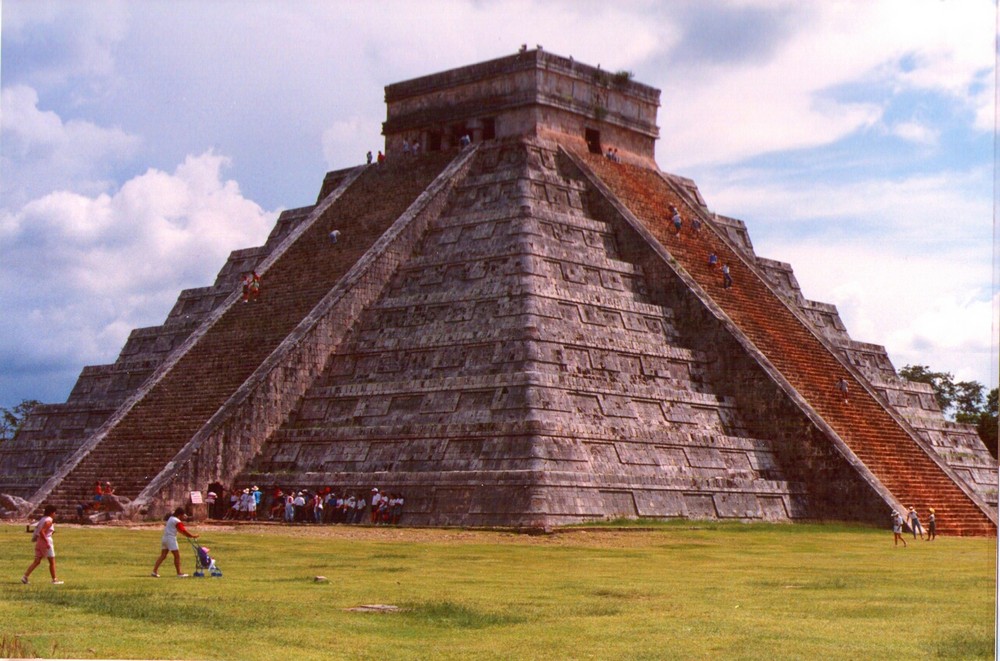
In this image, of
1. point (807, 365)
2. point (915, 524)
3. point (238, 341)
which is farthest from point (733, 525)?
point (238, 341)

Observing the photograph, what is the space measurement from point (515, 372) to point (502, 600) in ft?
45.7

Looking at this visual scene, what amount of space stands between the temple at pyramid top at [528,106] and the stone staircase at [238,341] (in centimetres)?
125

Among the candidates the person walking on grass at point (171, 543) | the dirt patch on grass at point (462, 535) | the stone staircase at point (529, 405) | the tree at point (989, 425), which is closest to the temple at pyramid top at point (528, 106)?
the stone staircase at point (529, 405)

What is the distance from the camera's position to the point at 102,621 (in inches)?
560

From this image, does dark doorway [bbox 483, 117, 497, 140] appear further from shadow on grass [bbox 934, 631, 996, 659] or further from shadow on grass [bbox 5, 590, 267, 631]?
shadow on grass [bbox 934, 631, 996, 659]

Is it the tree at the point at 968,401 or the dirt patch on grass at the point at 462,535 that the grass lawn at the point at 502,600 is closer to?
the dirt patch on grass at the point at 462,535

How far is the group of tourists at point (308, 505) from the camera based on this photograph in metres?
28.9

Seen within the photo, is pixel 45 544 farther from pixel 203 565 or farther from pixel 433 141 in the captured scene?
pixel 433 141

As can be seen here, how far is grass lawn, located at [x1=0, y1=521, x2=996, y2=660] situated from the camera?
13234mm

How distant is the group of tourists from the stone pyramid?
0.31 m

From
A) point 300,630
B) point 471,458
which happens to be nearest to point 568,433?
point 471,458

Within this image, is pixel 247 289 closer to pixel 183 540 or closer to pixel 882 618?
pixel 183 540

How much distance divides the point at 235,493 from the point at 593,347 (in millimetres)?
8267

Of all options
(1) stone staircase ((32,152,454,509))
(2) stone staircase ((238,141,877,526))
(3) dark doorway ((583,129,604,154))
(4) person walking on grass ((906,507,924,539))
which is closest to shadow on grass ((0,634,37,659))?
(2) stone staircase ((238,141,877,526))
